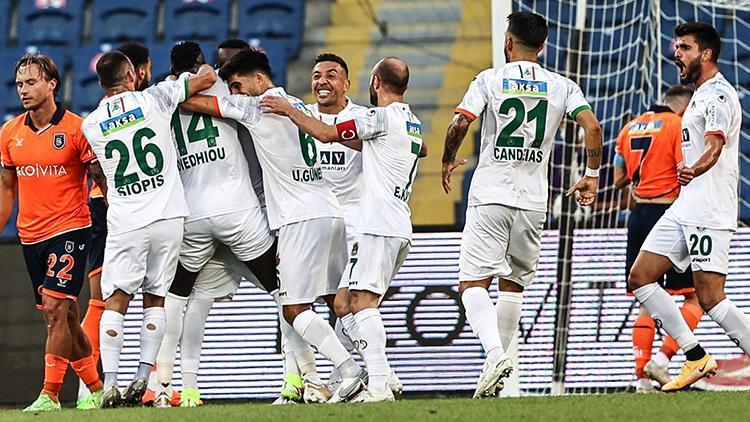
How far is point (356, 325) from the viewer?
6.41 m

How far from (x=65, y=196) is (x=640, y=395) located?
3.46 meters

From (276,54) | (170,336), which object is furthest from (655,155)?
(276,54)

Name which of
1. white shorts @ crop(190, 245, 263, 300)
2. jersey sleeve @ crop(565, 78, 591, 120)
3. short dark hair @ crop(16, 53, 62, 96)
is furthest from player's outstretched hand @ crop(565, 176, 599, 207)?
short dark hair @ crop(16, 53, 62, 96)

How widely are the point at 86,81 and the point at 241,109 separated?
20.8 ft

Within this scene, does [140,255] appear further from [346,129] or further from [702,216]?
[702,216]

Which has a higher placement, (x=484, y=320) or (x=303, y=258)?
(x=303, y=258)

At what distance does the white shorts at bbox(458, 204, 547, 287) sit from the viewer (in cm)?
657

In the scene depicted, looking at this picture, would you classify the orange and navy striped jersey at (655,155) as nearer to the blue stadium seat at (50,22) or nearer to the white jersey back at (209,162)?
the white jersey back at (209,162)

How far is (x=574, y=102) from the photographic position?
6617mm

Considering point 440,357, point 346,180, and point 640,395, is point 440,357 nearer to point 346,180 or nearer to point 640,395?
point 346,180

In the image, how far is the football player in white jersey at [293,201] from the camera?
259 inches

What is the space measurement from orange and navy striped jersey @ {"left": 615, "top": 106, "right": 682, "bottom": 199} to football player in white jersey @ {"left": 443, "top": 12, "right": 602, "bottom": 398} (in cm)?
209

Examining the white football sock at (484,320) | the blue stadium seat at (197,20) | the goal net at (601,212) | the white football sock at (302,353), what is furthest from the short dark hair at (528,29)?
the blue stadium seat at (197,20)

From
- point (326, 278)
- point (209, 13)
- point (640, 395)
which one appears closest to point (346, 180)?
point (326, 278)
